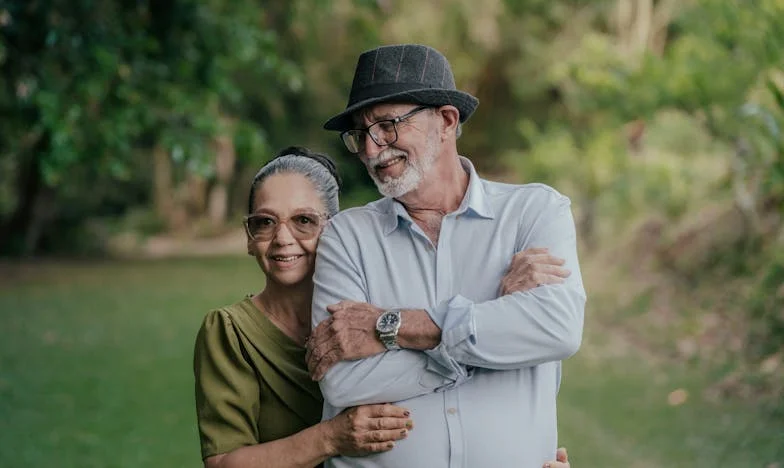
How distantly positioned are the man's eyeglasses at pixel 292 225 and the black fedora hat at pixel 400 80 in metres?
0.28

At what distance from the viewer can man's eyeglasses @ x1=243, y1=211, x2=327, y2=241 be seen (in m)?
3.14

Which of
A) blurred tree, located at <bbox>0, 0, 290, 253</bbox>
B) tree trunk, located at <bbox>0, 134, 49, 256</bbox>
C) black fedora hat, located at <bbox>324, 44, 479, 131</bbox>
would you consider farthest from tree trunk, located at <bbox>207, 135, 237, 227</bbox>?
black fedora hat, located at <bbox>324, 44, 479, 131</bbox>

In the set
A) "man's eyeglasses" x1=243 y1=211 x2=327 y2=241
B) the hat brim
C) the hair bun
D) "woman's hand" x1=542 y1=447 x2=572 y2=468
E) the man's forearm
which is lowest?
"woman's hand" x1=542 y1=447 x2=572 y2=468

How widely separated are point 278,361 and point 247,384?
11 centimetres

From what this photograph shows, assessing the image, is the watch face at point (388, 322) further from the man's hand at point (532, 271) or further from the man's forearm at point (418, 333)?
the man's hand at point (532, 271)

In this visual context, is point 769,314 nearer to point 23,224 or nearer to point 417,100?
point 417,100

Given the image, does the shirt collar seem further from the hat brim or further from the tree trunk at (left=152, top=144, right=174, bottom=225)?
the tree trunk at (left=152, top=144, right=174, bottom=225)

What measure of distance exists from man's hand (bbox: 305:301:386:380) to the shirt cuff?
147 millimetres

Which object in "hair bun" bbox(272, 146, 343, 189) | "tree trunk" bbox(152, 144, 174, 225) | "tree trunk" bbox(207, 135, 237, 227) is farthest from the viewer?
"tree trunk" bbox(152, 144, 174, 225)

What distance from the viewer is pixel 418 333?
280 centimetres

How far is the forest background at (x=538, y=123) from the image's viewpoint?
9.05 metres

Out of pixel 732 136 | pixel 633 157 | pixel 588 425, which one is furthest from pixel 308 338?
pixel 633 157

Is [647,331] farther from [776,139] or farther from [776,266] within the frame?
[776,139]

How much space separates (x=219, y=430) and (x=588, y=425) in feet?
20.1
